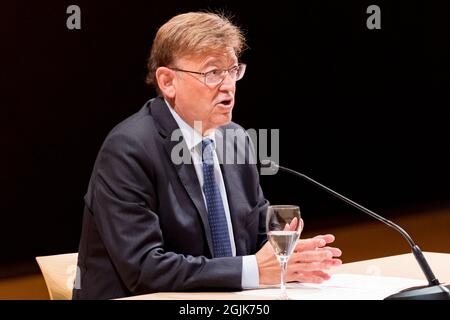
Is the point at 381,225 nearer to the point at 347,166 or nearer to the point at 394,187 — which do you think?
the point at 394,187

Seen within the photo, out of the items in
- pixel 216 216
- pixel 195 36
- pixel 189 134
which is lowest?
pixel 216 216

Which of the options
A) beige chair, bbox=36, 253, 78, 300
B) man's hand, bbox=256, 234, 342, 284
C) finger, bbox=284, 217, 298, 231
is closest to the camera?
finger, bbox=284, 217, 298, 231

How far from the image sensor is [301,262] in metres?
2.09

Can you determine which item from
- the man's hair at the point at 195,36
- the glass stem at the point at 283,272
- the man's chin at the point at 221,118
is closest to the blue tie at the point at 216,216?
the man's chin at the point at 221,118

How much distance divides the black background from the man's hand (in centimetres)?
215

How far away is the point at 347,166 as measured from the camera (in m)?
5.25

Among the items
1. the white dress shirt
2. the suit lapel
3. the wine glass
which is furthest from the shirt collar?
the wine glass

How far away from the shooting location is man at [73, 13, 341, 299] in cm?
209

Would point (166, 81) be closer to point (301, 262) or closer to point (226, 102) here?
point (226, 102)

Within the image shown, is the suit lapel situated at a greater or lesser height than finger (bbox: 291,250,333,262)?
greater

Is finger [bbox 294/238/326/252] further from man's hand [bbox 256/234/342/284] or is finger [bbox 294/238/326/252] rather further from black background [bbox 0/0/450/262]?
black background [bbox 0/0/450/262]

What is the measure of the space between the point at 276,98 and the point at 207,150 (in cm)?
249

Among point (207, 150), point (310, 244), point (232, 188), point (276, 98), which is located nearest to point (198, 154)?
point (207, 150)
